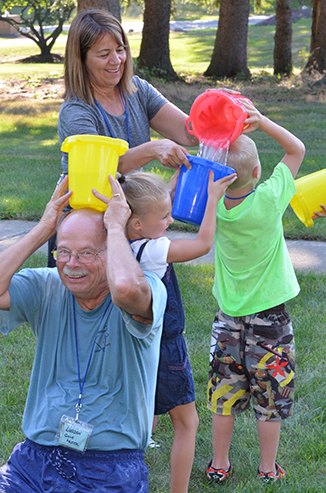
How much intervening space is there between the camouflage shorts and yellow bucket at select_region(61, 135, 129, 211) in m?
0.96

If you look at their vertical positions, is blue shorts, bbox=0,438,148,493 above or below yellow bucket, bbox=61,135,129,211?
below

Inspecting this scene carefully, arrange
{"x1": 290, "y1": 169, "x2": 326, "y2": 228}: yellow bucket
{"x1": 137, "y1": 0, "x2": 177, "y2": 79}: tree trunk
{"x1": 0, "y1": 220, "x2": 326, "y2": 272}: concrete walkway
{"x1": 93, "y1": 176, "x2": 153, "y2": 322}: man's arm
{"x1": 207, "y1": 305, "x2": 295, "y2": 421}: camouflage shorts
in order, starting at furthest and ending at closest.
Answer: {"x1": 137, "y1": 0, "x2": 177, "y2": 79}: tree trunk
{"x1": 0, "y1": 220, "x2": 326, "y2": 272}: concrete walkway
{"x1": 290, "y1": 169, "x2": 326, "y2": 228}: yellow bucket
{"x1": 207, "y1": 305, "x2": 295, "y2": 421}: camouflage shorts
{"x1": 93, "y1": 176, "x2": 153, "y2": 322}: man's arm

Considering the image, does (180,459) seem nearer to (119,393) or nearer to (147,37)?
(119,393)

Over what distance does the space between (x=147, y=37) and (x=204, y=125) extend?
16.3 m

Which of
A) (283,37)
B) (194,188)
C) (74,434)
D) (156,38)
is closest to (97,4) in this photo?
(156,38)

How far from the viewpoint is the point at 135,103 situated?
289 centimetres

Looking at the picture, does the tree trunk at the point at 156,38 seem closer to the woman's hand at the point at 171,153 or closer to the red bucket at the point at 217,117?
the red bucket at the point at 217,117

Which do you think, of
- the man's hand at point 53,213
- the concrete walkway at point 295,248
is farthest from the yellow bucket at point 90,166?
the concrete walkway at point 295,248

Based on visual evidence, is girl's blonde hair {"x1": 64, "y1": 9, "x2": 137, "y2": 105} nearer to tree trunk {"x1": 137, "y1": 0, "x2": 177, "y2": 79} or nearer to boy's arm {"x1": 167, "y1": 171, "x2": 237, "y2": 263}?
boy's arm {"x1": 167, "y1": 171, "x2": 237, "y2": 263}

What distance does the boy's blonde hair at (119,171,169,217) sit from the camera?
2.20 meters

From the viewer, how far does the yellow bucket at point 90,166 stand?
204 cm

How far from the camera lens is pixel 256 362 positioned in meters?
2.57

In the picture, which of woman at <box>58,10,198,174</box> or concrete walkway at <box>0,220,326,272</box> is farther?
concrete walkway at <box>0,220,326,272</box>

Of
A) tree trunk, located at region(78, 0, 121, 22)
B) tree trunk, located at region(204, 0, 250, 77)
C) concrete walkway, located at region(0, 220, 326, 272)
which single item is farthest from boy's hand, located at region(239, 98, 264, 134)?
tree trunk, located at region(204, 0, 250, 77)
